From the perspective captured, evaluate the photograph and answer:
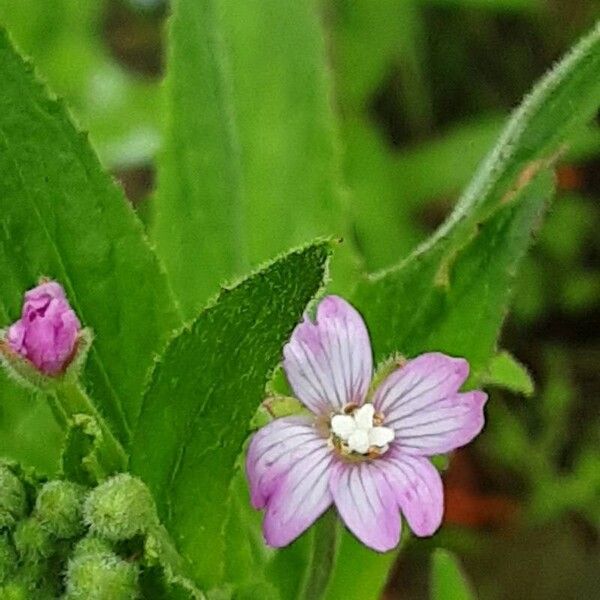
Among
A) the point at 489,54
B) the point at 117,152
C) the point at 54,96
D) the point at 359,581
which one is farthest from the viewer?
the point at 489,54

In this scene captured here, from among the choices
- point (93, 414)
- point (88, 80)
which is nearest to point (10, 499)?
point (93, 414)

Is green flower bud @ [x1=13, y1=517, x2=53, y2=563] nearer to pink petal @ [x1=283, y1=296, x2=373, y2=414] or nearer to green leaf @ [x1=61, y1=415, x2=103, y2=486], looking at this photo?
green leaf @ [x1=61, y1=415, x2=103, y2=486]

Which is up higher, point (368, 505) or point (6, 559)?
point (6, 559)

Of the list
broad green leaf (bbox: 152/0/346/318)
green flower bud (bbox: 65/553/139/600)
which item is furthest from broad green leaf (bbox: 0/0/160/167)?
green flower bud (bbox: 65/553/139/600)

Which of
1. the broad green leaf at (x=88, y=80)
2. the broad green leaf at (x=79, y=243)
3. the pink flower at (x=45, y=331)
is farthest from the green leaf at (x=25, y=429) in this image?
the broad green leaf at (x=88, y=80)

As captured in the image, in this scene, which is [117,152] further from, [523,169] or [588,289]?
[523,169]

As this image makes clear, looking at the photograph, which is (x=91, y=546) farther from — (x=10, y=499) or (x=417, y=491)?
(x=417, y=491)

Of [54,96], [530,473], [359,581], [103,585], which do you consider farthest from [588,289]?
[103,585]
